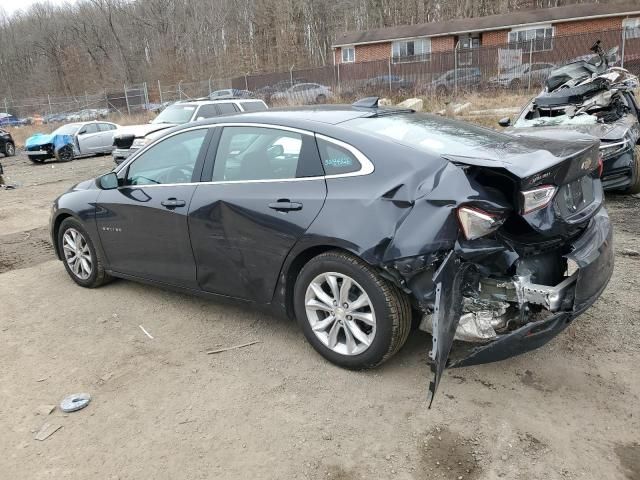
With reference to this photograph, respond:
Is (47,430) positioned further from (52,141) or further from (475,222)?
(52,141)

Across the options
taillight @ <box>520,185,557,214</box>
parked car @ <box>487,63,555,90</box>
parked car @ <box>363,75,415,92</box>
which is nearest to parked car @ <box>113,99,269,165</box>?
taillight @ <box>520,185,557,214</box>

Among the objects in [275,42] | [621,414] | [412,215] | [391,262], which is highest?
[275,42]

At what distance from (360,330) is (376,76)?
1016 inches

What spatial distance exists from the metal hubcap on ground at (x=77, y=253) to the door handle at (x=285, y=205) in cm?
248

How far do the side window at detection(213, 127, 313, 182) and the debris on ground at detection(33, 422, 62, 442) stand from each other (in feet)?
6.19

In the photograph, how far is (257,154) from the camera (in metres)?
3.81

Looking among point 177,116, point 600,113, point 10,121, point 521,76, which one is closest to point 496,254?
point 600,113

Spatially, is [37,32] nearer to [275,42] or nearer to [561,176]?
[275,42]

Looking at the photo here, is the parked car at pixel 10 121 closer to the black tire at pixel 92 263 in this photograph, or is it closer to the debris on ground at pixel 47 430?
the black tire at pixel 92 263

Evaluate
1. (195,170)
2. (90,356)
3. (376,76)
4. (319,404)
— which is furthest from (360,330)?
(376,76)

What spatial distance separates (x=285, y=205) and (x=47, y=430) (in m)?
1.92

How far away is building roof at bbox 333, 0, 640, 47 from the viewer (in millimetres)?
32688

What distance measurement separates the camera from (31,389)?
11.7ft

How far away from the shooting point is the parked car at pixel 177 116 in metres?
13.1
